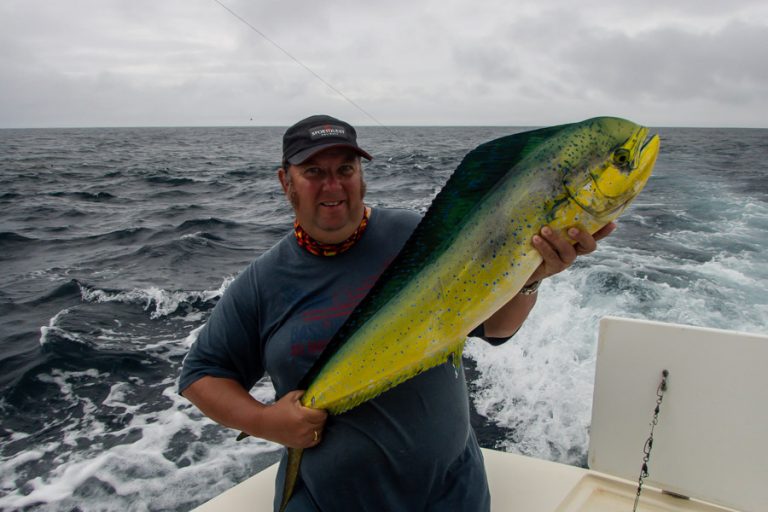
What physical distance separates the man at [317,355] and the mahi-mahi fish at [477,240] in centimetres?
22

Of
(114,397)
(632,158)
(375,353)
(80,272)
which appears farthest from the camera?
(80,272)

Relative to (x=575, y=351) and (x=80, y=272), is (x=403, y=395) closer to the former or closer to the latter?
(x=575, y=351)

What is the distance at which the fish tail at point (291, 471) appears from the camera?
5.84 feet

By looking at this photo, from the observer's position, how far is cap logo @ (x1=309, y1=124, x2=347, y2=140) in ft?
5.93

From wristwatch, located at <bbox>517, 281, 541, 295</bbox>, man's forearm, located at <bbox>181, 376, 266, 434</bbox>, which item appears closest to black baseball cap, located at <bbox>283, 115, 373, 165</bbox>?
wristwatch, located at <bbox>517, 281, 541, 295</bbox>

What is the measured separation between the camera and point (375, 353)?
154cm

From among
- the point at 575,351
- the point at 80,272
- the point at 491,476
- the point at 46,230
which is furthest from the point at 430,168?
the point at 491,476

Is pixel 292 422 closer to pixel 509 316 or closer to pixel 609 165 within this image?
pixel 509 316

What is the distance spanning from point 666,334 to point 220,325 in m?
1.79

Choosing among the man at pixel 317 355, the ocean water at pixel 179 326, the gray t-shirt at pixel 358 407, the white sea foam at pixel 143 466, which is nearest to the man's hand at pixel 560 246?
the man at pixel 317 355

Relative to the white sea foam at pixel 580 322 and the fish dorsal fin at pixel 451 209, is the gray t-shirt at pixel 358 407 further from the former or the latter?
the white sea foam at pixel 580 322

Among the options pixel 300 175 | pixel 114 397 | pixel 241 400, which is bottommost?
pixel 114 397

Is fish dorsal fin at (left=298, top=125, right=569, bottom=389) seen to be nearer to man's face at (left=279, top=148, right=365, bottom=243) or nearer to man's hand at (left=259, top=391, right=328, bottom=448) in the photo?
man's hand at (left=259, top=391, right=328, bottom=448)

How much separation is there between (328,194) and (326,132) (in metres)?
0.20
